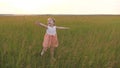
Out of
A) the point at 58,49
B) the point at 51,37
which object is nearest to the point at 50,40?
the point at 51,37

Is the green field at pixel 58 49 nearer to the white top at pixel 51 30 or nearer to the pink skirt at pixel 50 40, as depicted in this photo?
the pink skirt at pixel 50 40

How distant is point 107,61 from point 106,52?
0.44 m

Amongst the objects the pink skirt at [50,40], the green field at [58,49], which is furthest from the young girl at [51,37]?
the green field at [58,49]

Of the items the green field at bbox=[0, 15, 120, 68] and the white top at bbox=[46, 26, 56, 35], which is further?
the white top at bbox=[46, 26, 56, 35]

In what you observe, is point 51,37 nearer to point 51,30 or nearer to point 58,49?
point 51,30

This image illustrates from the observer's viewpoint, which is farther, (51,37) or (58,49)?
(58,49)

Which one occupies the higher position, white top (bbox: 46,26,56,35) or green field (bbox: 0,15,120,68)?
white top (bbox: 46,26,56,35)

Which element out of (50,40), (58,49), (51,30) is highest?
(51,30)

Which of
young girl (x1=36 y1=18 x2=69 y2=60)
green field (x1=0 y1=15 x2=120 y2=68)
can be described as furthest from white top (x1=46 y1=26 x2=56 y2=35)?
green field (x1=0 y1=15 x2=120 y2=68)

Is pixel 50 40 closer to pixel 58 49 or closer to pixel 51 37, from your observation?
pixel 51 37

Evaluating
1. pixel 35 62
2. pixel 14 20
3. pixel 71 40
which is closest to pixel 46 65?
pixel 35 62

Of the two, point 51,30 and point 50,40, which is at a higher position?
point 51,30

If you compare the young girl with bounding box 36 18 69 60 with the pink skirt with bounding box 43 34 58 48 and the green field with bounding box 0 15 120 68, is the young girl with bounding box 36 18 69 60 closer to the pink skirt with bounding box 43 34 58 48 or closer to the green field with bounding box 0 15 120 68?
the pink skirt with bounding box 43 34 58 48

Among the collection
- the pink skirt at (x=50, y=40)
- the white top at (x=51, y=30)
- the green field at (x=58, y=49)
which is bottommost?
the green field at (x=58, y=49)
